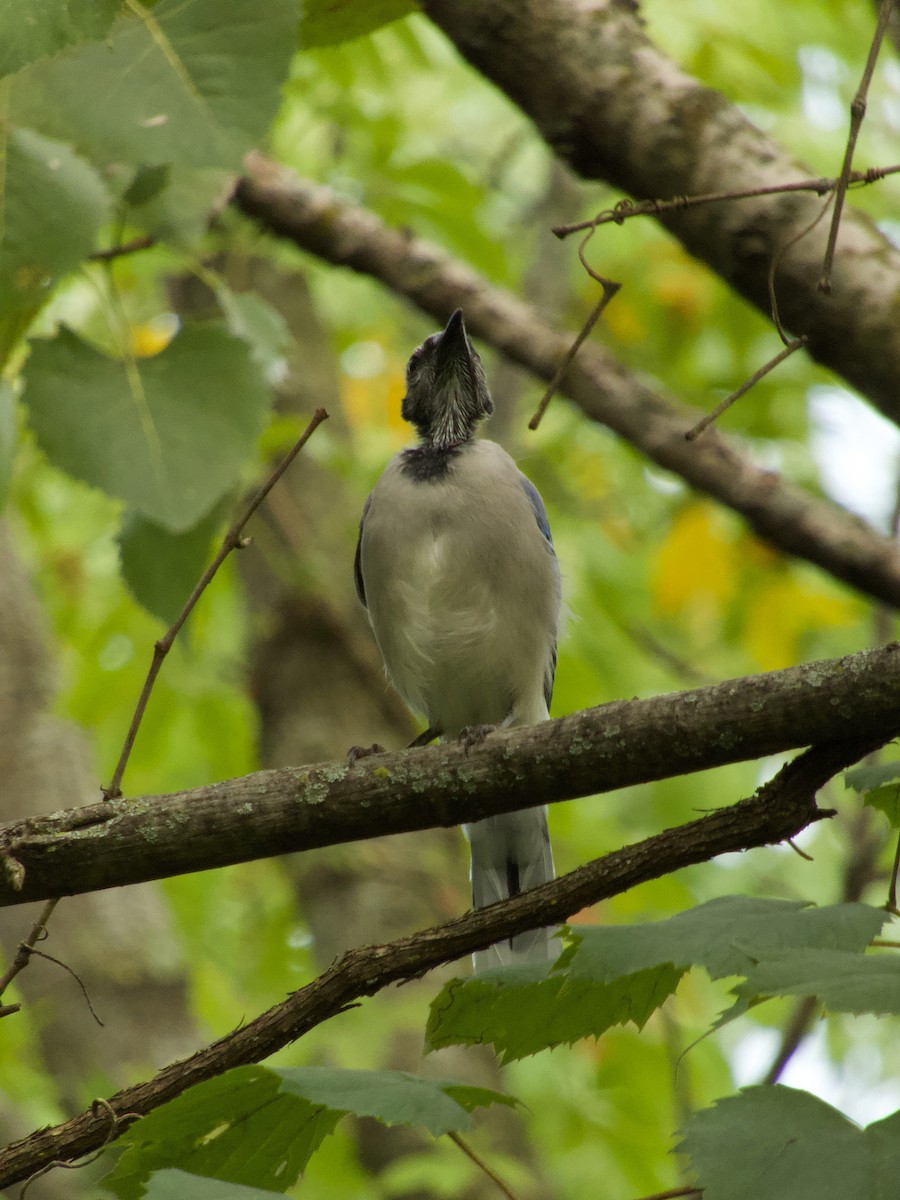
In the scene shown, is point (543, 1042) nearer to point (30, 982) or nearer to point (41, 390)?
point (41, 390)

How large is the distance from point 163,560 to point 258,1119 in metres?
2.03

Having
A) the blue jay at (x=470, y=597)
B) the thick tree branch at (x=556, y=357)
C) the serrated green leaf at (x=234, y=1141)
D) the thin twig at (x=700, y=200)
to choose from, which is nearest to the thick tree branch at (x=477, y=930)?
the serrated green leaf at (x=234, y=1141)

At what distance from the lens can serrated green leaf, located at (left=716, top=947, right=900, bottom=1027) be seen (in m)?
1.59

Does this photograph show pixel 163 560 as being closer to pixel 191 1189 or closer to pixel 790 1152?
pixel 191 1189

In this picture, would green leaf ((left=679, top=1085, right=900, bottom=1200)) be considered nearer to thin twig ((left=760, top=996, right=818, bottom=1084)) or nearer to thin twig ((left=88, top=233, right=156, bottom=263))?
thin twig ((left=760, top=996, right=818, bottom=1084))

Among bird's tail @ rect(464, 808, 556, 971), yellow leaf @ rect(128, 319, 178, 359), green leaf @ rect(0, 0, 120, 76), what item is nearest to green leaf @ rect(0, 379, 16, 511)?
green leaf @ rect(0, 0, 120, 76)

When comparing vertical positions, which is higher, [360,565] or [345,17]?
[345,17]

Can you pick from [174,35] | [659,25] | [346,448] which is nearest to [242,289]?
[346,448]

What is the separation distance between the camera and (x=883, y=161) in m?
8.94

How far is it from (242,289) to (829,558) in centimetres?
399

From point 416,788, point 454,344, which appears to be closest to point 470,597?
point 454,344

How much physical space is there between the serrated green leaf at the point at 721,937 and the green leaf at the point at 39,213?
202cm

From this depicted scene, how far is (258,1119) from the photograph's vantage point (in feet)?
6.42

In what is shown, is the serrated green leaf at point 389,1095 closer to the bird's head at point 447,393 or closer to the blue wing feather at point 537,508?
the blue wing feather at point 537,508
